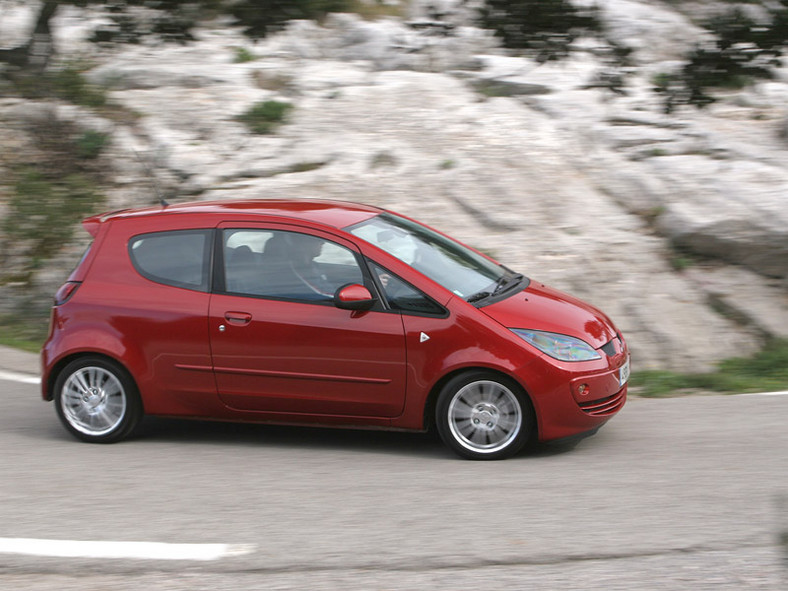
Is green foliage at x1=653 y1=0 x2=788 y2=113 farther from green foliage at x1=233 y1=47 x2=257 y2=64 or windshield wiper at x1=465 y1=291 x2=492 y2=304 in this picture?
green foliage at x1=233 y1=47 x2=257 y2=64

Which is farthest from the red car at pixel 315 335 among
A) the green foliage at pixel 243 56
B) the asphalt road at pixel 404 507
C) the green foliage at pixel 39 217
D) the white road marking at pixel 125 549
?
the green foliage at pixel 243 56

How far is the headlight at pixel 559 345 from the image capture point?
609cm

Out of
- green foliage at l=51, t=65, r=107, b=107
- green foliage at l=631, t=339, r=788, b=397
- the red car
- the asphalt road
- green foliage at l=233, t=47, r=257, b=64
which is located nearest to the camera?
the asphalt road

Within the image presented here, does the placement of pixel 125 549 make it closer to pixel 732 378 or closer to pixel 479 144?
pixel 732 378

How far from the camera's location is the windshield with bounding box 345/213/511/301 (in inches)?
255

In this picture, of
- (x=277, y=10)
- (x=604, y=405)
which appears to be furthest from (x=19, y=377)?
(x=277, y=10)

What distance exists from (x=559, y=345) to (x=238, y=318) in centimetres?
201

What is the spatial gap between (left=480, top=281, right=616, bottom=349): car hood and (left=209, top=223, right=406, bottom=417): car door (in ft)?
2.15

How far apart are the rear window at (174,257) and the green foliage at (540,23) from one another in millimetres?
5849

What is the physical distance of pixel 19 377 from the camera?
880 cm

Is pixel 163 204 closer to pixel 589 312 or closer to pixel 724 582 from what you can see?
pixel 589 312

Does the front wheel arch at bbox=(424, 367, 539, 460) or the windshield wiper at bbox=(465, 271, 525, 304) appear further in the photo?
the windshield wiper at bbox=(465, 271, 525, 304)

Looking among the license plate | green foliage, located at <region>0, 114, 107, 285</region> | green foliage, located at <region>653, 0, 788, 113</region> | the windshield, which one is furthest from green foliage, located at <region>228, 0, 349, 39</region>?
the license plate

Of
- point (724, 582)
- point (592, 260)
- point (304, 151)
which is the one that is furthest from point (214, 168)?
point (724, 582)
